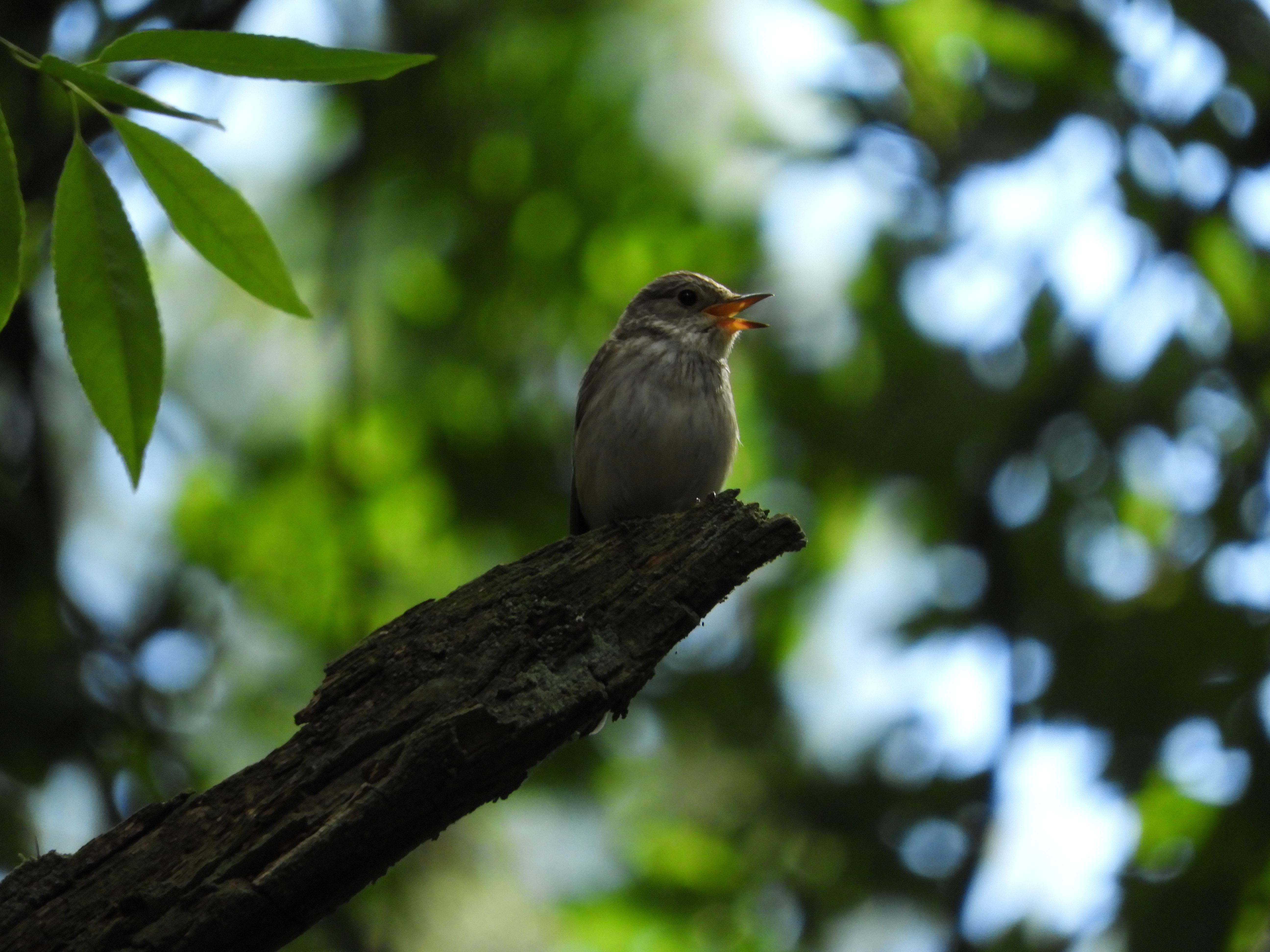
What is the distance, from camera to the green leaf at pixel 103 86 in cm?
204

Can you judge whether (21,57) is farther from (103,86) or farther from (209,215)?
(209,215)

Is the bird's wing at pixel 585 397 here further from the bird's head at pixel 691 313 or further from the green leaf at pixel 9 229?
the green leaf at pixel 9 229

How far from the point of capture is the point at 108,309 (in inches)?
90.7

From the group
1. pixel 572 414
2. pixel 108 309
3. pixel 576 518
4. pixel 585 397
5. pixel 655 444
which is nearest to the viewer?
pixel 108 309

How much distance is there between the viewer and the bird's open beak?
19.3ft

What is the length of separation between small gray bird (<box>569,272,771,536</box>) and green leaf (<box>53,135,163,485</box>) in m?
2.80

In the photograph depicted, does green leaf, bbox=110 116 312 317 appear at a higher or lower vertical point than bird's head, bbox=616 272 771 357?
lower

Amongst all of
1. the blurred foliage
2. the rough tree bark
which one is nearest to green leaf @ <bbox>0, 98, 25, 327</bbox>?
the rough tree bark

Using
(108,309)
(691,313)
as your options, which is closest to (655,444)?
(691,313)

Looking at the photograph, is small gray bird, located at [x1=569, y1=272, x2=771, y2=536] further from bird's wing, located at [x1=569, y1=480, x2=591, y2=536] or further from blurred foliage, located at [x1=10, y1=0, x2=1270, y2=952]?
blurred foliage, located at [x1=10, y1=0, x2=1270, y2=952]

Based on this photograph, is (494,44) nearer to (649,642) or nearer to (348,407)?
(348,407)

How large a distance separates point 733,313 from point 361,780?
12.7 feet

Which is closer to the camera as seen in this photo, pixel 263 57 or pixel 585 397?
pixel 263 57

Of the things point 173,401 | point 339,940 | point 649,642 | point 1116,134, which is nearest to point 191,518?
point 173,401
